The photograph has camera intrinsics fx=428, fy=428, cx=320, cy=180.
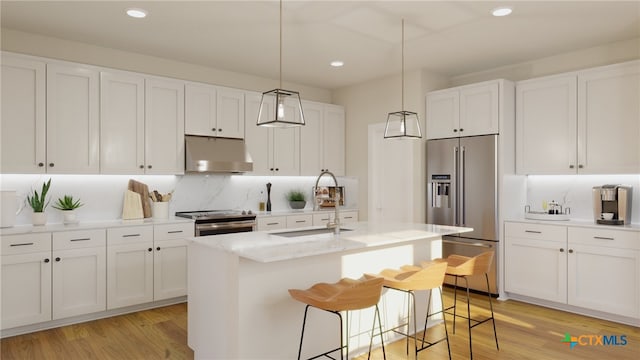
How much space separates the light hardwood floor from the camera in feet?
10.7

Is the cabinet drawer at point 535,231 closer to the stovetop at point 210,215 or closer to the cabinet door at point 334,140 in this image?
the cabinet door at point 334,140

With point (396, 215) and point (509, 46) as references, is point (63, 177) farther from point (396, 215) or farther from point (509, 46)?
point (509, 46)

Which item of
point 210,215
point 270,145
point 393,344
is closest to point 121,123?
point 210,215

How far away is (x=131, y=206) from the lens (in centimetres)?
456

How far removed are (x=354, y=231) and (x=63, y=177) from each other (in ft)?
9.97

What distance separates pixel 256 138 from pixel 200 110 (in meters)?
0.82

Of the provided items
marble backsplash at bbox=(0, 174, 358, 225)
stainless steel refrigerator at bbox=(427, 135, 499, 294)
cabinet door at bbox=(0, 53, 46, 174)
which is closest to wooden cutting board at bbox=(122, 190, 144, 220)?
marble backsplash at bbox=(0, 174, 358, 225)

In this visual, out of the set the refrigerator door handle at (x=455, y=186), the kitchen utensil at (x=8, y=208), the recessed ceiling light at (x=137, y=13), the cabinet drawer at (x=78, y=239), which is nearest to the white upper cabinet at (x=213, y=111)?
the recessed ceiling light at (x=137, y=13)

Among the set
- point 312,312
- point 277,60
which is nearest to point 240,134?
point 277,60

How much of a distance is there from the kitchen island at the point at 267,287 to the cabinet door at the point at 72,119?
6.42 feet

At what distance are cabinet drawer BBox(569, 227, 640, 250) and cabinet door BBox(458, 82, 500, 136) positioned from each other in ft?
4.40

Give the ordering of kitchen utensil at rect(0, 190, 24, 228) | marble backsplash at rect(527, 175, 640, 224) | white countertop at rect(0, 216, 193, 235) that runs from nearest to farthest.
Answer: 1. white countertop at rect(0, 216, 193, 235)
2. kitchen utensil at rect(0, 190, 24, 228)
3. marble backsplash at rect(527, 175, 640, 224)

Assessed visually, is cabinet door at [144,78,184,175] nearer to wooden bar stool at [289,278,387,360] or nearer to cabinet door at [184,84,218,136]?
cabinet door at [184,84,218,136]

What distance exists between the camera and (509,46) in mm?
4477
